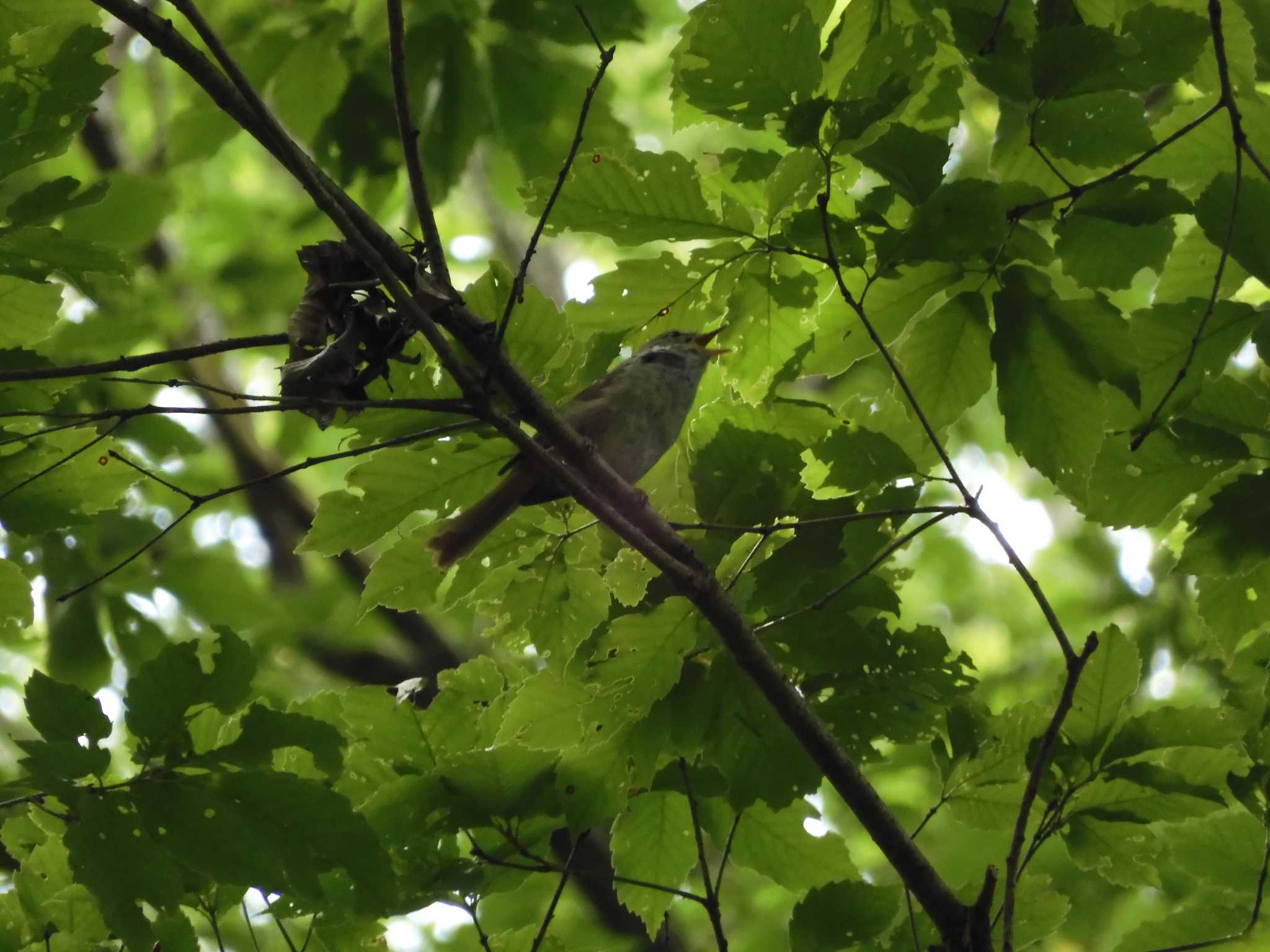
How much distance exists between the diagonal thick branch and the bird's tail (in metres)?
0.32

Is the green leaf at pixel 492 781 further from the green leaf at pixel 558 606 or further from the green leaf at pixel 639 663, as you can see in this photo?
the green leaf at pixel 558 606

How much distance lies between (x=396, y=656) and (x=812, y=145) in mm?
3765

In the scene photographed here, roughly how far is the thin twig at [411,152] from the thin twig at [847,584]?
92cm

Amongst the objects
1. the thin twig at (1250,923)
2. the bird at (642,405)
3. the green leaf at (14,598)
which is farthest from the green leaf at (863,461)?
the green leaf at (14,598)

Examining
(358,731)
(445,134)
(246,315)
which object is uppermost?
(246,315)

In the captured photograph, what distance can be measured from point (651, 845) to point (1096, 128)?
1.74 meters

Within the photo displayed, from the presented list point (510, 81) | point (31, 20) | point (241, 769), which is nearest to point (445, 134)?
point (510, 81)

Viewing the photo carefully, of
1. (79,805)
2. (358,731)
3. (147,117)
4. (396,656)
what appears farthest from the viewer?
(147,117)

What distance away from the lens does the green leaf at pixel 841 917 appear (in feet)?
7.64

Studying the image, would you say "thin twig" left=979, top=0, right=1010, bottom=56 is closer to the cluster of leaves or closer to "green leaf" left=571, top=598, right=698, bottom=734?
the cluster of leaves

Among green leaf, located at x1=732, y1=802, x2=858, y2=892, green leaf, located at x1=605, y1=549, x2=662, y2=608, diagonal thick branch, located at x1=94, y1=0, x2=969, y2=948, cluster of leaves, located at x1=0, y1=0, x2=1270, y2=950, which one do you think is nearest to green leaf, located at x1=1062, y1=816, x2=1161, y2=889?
cluster of leaves, located at x1=0, y1=0, x2=1270, y2=950

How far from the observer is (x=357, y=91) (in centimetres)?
324

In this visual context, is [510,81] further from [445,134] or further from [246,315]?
[246,315]

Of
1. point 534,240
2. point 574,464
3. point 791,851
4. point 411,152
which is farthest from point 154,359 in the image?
point 791,851
